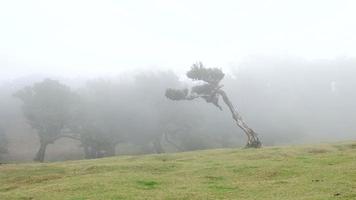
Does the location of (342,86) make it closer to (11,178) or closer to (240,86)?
(240,86)

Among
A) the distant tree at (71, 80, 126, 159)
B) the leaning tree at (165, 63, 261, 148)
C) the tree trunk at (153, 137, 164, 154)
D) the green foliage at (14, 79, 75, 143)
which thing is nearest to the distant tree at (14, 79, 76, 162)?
the green foliage at (14, 79, 75, 143)

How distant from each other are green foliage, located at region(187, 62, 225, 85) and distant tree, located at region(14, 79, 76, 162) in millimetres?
32527

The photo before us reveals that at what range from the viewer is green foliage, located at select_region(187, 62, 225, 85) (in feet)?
168

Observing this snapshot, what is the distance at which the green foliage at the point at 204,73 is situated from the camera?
168 feet

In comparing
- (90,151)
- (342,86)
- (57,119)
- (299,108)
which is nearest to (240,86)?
(299,108)

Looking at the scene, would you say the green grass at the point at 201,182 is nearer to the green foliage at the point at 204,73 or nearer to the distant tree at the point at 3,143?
the green foliage at the point at 204,73

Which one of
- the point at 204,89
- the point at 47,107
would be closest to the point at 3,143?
the point at 47,107

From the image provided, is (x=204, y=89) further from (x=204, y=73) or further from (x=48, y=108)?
(x=48, y=108)

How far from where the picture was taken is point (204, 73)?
168ft

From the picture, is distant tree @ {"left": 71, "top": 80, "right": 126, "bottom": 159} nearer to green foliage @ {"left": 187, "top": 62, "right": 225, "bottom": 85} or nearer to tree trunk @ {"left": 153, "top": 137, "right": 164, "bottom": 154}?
tree trunk @ {"left": 153, "top": 137, "right": 164, "bottom": 154}

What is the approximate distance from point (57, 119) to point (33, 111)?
12.6ft

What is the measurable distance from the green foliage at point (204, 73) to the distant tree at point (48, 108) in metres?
32.5

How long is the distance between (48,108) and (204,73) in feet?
112

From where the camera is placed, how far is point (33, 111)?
76.2m
